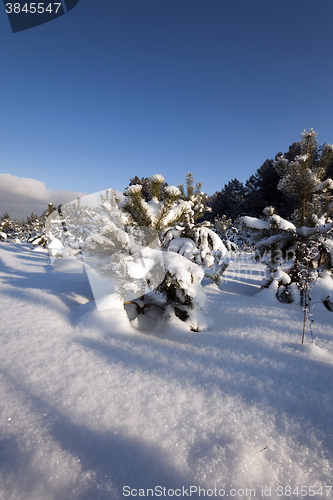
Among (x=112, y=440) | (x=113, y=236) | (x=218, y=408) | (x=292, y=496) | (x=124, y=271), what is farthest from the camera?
(x=113, y=236)

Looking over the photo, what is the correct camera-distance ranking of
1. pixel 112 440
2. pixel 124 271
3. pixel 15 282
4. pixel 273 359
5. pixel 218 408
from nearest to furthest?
pixel 112 440, pixel 218 408, pixel 273 359, pixel 124 271, pixel 15 282

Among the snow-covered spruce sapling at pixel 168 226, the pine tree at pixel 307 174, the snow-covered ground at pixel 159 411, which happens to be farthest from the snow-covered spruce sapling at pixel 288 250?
the snow-covered spruce sapling at pixel 168 226

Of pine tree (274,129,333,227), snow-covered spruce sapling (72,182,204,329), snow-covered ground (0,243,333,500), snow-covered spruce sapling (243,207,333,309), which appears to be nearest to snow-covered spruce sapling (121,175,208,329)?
snow-covered spruce sapling (72,182,204,329)

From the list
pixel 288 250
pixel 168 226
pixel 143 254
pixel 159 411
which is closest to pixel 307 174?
pixel 288 250

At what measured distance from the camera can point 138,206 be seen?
8.68 feet

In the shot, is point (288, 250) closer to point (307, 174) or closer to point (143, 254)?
point (307, 174)

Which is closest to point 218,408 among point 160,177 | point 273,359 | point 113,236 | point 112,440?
point 112,440

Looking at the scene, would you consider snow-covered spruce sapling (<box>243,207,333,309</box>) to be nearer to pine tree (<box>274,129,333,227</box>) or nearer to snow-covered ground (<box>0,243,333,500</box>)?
pine tree (<box>274,129,333,227</box>)

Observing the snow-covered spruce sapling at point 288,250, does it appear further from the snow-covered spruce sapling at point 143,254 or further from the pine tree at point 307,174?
the snow-covered spruce sapling at point 143,254

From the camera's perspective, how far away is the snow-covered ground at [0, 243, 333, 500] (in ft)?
3.35

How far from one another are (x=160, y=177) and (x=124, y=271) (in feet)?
4.29

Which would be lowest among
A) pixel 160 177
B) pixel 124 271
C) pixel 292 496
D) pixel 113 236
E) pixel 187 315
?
pixel 292 496

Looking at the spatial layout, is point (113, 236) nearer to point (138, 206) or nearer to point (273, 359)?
point (138, 206)

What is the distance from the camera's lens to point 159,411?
4.54 feet
